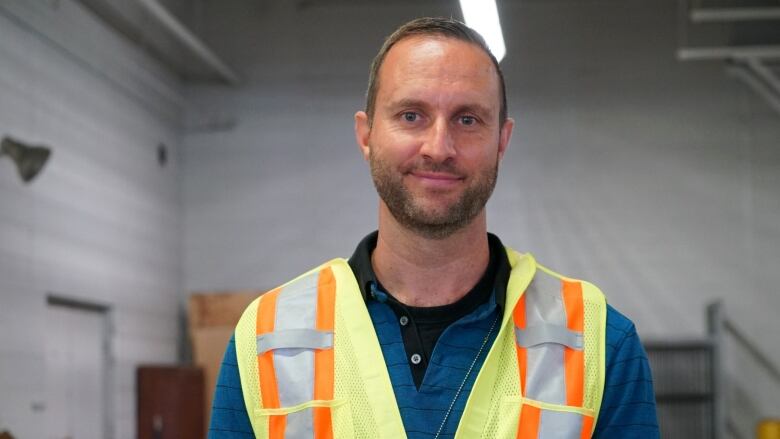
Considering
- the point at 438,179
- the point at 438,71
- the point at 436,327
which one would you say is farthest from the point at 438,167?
the point at 436,327

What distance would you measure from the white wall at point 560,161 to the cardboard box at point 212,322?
0.53 meters

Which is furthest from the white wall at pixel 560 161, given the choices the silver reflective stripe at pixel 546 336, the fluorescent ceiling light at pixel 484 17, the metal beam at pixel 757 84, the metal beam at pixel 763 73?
the silver reflective stripe at pixel 546 336

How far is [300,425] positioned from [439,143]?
→ 445 mm

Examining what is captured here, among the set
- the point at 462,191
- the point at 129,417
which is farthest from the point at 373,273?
the point at 129,417

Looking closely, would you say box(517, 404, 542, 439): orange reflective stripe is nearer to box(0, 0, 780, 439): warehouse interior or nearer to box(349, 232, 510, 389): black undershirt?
box(349, 232, 510, 389): black undershirt

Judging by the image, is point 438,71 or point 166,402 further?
point 166,402

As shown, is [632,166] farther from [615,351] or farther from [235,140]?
[615,351]

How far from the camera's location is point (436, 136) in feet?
5.18

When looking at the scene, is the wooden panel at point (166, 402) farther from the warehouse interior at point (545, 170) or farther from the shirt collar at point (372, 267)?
the shirt collar at point (372, 267)

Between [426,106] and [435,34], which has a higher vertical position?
[435,34]

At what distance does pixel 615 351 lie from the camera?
1.64 meters

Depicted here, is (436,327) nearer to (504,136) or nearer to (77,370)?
(504,136)

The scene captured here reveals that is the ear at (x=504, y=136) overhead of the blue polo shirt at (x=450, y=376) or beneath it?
overhead

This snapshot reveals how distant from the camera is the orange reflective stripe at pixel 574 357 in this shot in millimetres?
1614
